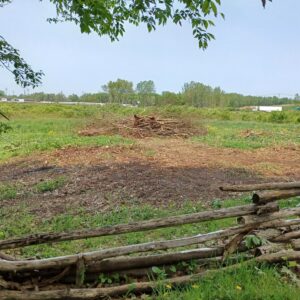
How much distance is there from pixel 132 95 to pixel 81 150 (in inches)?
1294

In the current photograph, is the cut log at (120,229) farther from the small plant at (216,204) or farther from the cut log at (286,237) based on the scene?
the small plant at (216,204)

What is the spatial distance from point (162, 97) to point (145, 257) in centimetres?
3270

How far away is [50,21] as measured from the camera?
4.60 m

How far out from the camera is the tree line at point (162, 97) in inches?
1591

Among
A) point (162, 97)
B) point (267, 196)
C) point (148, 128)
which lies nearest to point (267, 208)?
point (267, 196)

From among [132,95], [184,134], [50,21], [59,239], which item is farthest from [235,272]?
[132,95]

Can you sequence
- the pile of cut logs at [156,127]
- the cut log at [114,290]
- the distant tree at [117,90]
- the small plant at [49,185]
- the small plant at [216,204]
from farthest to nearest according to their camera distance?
the distant tree at [117,90] → the pile of cut logs at [156,127] → the small plant at [49,185] → the small plant at [216,204] → the cut log at [114,290]

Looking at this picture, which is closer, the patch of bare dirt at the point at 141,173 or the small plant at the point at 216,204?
the small plant at the point at 216,204

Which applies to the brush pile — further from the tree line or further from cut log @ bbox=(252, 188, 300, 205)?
the tree line

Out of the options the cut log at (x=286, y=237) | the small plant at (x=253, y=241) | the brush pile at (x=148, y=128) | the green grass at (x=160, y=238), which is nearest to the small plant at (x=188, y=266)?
the green grass at (x=160, y=238)

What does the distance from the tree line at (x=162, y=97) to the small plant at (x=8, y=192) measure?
26.4m

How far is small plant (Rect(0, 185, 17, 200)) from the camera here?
6449 mm

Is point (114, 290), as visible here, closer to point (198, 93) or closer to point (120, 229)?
point (120, 229)

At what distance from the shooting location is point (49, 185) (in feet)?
22.7
